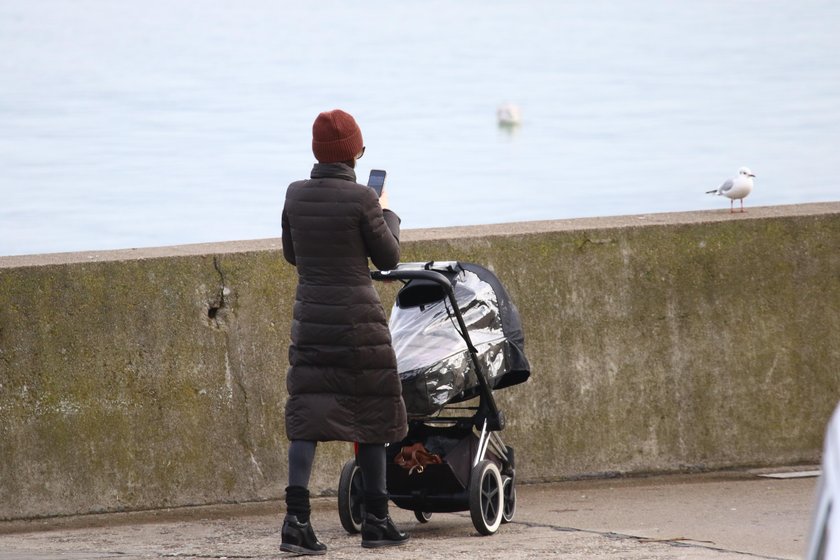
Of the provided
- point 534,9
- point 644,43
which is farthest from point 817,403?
point 534,9

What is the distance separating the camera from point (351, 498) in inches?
213

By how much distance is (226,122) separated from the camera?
5441 cm

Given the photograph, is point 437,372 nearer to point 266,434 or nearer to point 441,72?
point 266,434

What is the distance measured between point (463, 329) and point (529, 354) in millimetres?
1158

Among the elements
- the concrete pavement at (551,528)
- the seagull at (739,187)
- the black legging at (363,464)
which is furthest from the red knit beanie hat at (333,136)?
the seagull at (739,187)

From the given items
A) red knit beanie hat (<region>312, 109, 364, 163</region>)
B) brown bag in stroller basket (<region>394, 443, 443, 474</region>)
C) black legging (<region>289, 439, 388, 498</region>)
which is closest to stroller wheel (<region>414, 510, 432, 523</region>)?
brown bag in stroller basket (<region>394, 443, 443, 474</region>)

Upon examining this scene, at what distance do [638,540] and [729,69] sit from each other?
206ft

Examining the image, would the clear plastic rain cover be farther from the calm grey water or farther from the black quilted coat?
the calm grey water

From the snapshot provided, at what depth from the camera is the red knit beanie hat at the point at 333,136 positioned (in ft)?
16.6

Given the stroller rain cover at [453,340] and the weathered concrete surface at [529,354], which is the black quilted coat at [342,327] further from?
the weathered concrete surface at [529,354]

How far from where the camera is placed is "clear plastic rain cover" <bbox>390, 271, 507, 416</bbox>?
5.17 metres

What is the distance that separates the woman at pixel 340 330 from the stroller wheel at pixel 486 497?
0.30 meters

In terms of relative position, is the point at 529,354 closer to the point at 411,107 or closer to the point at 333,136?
the point at 333,136

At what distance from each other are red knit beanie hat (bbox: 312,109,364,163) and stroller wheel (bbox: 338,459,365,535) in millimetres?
1109
